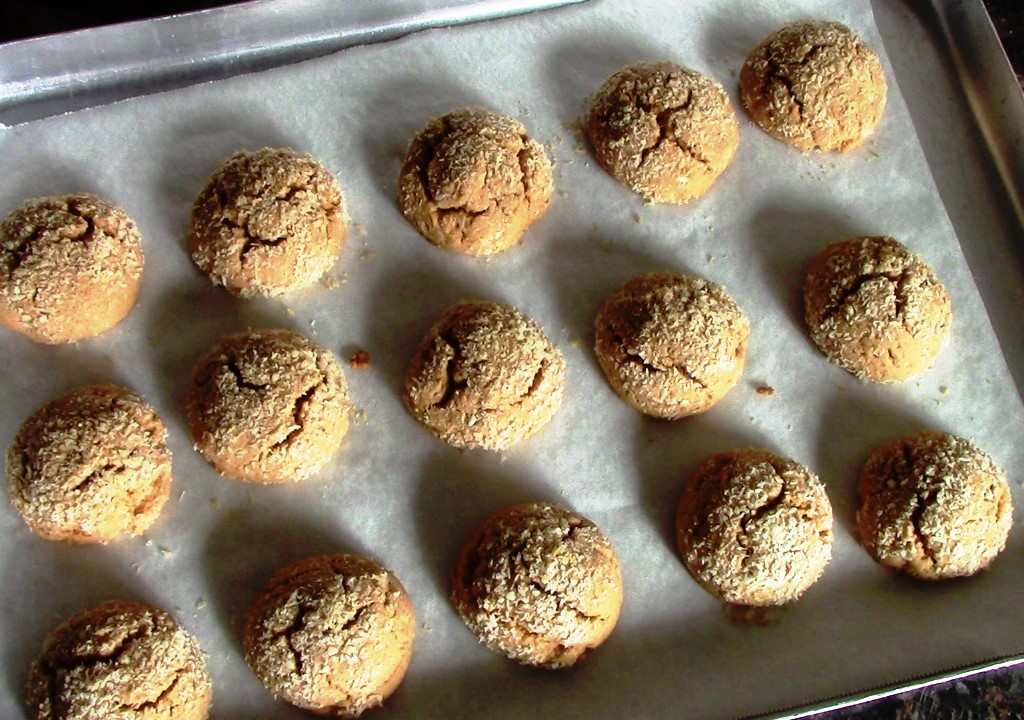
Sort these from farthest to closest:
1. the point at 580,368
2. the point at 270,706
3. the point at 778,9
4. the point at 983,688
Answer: the point at 778,9 < the point at 580,368 < the point at 983,688 < the point at 270,706

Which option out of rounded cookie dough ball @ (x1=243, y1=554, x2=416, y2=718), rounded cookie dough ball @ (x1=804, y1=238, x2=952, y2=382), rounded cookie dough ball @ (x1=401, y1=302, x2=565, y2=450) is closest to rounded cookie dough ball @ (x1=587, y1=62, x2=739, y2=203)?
rounded cookie dough ball @ (x1=804, y1=238, x2=952, y2=382)

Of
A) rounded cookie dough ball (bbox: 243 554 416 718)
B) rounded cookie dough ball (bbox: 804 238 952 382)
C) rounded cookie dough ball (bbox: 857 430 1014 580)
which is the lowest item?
rounded cookie dough ball (bbox: 857 430 1014 580)

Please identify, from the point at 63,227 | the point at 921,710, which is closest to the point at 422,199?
the point at 63,227

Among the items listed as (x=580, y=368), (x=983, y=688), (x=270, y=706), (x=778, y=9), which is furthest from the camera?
(x=778, y=9)

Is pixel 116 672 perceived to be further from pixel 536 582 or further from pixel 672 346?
pixel 672 346

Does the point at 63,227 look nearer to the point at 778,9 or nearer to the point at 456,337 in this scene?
the point at 456,337

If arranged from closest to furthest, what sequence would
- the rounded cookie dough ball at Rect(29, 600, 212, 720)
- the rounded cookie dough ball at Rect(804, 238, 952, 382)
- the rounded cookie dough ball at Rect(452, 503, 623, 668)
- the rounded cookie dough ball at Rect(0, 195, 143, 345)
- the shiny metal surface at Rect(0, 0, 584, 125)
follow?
the rounded cookie dough ball at Rect(29, 600, 212, 720)
the rounded cookie dough ball at Rect(452, 503, 623, 668)
the rounded cookie dough ball at Rect(0, 195, 143, 345)
the rounded cookie dough ball at Rect(804, 238, 952, 382)
the shiny metal surface at Rect(0, 0, 584, 125)

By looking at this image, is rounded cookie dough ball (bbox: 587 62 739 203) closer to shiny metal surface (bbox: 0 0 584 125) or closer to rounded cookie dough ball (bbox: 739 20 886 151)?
rounded cookie dough ball (bbox: 739 20 886 151)

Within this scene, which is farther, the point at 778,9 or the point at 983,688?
the point at 778,9
